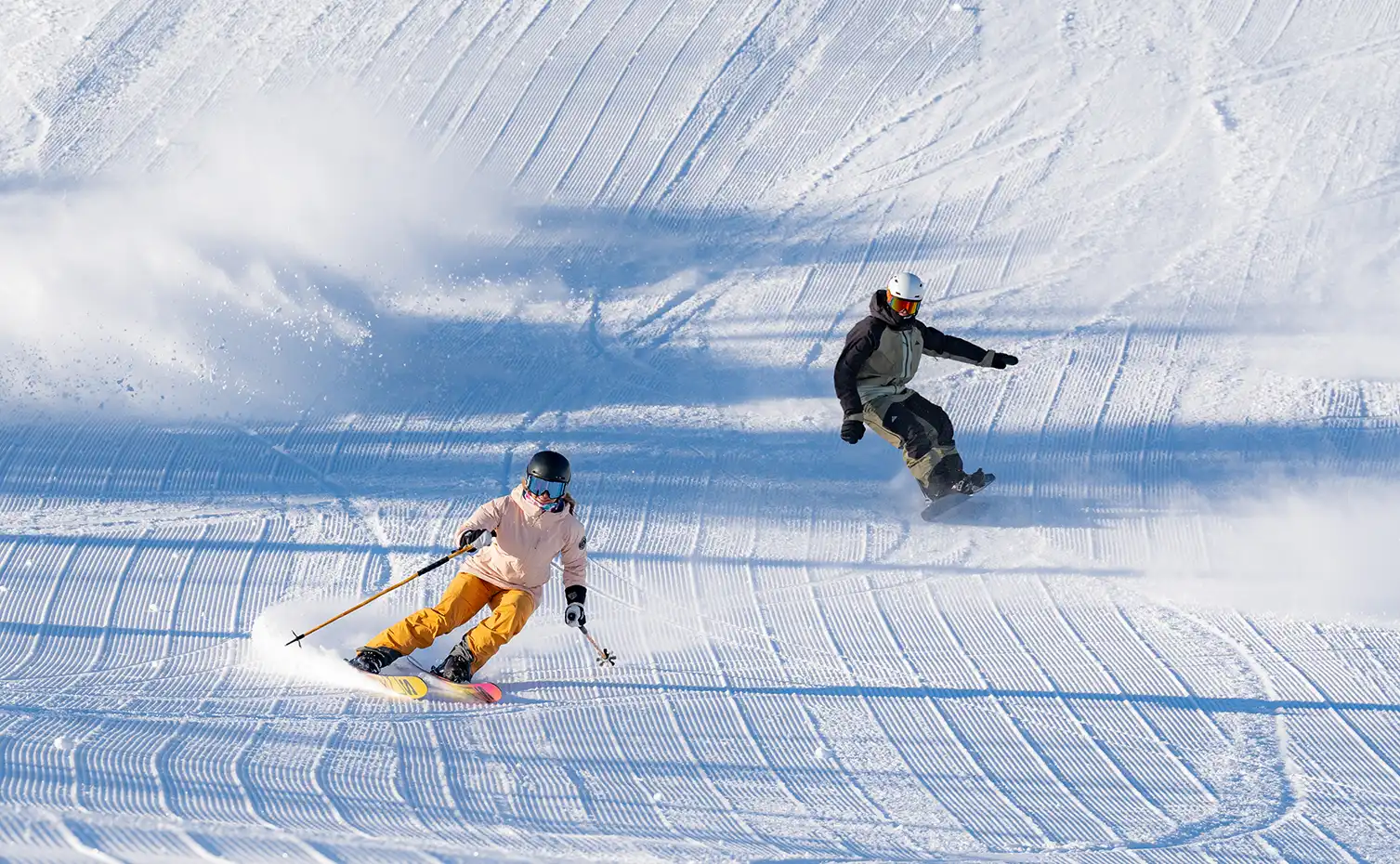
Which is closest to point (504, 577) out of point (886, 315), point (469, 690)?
point (469, 690)

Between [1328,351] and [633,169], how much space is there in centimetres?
562

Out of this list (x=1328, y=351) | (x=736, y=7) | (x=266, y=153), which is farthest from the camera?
(x=736, y=7)

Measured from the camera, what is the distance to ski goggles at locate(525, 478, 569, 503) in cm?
600

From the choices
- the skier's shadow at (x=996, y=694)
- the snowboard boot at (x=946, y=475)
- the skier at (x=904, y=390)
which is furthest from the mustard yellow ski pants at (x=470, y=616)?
the snowboard boot at (x=946, y=475)

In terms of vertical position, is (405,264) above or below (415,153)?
below

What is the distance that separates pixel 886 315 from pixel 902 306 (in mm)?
119

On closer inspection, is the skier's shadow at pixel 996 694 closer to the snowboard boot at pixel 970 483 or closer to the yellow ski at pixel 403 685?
the yellow ski at pixel 403 685

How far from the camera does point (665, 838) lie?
4723mm

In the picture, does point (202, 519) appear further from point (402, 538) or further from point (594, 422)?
point (594, 422)

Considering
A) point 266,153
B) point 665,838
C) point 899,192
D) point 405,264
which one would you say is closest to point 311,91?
point 266,153

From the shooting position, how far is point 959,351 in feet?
26.6

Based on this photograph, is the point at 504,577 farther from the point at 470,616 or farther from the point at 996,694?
the point at 996,694

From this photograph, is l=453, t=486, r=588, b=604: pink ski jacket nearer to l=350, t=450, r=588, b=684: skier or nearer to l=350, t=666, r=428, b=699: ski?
l=350, t=450, r=588, b=684: skier

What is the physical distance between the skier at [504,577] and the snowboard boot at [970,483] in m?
2.69
